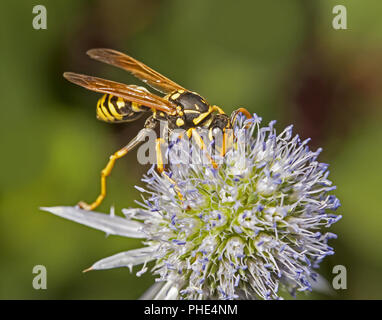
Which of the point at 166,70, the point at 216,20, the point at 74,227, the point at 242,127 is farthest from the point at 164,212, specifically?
the point at 216,20

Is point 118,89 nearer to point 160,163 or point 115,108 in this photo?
point 115,108

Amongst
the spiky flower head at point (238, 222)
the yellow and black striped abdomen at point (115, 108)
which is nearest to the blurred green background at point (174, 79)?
the spiky flower head at point (238, 222)

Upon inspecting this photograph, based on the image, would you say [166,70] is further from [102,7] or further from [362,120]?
[362,120]

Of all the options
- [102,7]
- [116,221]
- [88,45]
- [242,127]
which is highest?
[102,7]

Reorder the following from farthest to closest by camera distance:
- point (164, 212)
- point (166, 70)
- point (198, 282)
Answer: point (166, 70)
point (164, 212)
point (198, 282)

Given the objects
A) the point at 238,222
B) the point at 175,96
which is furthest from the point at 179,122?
the point at 238,222
